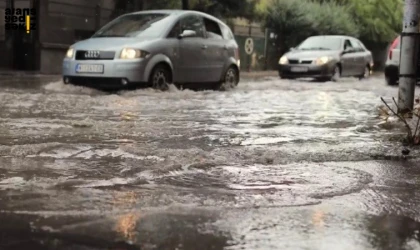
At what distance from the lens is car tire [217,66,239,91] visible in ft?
44.5

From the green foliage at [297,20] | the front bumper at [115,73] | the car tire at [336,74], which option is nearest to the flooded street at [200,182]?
the front bumper at [115,73]

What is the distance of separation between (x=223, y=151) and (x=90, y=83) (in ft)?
19.5

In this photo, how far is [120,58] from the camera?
35.0ft

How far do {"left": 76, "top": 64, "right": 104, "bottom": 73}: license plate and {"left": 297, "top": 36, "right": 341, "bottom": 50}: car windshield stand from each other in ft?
34.0

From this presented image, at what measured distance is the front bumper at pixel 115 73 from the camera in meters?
10.6

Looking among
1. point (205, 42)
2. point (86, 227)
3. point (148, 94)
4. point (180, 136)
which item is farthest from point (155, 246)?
point (205, 42)

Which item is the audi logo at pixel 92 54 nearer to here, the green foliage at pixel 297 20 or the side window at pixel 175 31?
the side window at pixel 175 31

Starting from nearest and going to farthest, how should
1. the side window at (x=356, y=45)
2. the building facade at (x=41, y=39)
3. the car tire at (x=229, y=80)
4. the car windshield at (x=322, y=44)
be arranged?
the car tire at (x=229, y=80) < the building facade at (x=41, y=39) < the car windshield at (x=322, y=44) < the side window at (x=356, y=45)

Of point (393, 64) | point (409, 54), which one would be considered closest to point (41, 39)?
point (393, 64)

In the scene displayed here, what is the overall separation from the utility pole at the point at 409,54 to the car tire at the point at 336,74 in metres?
12.3

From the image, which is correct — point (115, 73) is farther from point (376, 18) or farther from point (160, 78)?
point (376, 18)

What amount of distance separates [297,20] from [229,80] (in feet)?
47.7

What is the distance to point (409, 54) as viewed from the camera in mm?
7223

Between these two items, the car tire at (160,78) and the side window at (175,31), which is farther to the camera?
the side window at (175,31)
